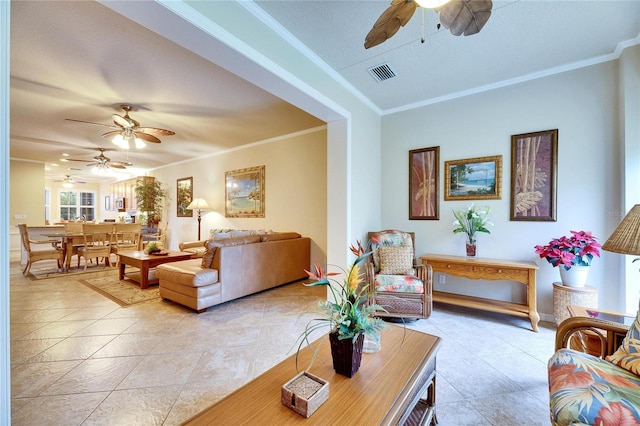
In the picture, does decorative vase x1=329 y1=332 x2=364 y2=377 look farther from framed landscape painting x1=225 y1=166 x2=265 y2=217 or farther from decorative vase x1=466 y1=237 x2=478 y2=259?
framed landscape painting x1=225 y1=166 x2=265 y2=217

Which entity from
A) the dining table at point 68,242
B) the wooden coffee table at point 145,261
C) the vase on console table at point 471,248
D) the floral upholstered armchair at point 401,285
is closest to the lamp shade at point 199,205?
the dining table at point 68,242

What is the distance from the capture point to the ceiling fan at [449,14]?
1.25 meters

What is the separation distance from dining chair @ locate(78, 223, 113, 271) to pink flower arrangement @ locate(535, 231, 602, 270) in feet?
23.9

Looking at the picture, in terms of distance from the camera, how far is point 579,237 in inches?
98.7

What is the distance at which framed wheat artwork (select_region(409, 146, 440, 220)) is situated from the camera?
356 centimetres

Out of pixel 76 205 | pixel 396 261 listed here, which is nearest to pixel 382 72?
pixel 396 261

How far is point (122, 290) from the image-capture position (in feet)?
12.8

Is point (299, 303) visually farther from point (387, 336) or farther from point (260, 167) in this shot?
point (260, 167)

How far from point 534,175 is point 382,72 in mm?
2124

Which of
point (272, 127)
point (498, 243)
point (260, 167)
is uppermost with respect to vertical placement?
point (272, 127)

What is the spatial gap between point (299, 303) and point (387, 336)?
2074 millimetres

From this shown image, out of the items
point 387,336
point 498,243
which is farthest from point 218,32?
point 498,243

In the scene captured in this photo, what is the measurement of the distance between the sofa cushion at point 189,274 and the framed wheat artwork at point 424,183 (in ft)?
9.39

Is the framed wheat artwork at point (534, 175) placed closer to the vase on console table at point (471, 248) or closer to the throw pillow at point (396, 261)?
the vase on console table at point (471, 248)
